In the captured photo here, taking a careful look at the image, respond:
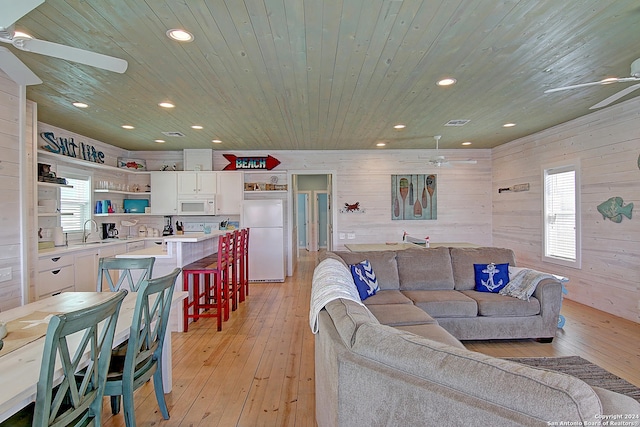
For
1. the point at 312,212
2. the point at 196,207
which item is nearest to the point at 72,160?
the point at 196,207

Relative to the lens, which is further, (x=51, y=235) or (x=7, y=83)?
(x=51, y=235)

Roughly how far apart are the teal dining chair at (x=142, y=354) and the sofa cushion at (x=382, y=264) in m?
2.22

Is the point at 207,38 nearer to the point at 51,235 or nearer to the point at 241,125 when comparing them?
the point at 241,125

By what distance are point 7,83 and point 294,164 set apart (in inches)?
190

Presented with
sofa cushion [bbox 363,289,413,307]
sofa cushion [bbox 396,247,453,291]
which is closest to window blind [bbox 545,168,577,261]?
sofa cushion [bbox 396,247,453,291]

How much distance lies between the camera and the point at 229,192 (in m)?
7.08

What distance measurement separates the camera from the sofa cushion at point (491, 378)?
3.15 feet

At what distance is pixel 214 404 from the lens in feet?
8.62

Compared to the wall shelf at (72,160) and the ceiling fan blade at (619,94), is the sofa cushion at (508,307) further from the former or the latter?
the wall shelf at (72,160)

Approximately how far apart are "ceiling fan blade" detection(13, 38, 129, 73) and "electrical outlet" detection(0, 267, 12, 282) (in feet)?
7.32

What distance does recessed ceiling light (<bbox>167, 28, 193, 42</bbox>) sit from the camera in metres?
2.51

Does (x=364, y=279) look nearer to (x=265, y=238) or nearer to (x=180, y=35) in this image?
(x=180, y=35)

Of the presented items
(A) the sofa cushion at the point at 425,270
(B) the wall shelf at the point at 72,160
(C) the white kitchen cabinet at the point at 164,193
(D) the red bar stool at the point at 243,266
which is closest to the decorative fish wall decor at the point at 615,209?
(A) the sofa cushion at the point at 425,270

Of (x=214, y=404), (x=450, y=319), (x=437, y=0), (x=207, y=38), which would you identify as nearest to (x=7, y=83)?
(x=207, y=38)
